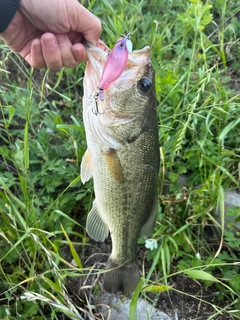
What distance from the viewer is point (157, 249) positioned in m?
2.52

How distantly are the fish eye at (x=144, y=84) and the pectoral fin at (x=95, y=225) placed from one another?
30.7 inches

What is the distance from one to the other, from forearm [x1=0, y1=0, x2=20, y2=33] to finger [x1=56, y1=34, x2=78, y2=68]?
253mm

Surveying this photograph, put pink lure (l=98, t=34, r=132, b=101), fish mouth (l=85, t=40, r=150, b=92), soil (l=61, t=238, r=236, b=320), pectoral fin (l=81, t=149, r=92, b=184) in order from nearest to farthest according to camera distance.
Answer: pink lure (l=98, t=34, r=132, b=101) < fish mouth (l=85, t=40, r=150, b=92) < pectoral fin (l=81, t=149, r=92, b=184) < soil (l=61, t=238, r=236, b=320)

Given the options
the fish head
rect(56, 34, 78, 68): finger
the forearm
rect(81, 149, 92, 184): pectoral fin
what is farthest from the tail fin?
the forearm

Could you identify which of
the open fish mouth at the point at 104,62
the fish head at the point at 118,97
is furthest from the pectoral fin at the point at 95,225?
the open fish mouth at the point at 104,62

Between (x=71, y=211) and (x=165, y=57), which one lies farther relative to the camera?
(x=165, y=57)

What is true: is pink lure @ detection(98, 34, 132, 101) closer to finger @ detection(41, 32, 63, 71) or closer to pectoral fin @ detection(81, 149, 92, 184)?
finger @ detection(41, 32, 63, 71)

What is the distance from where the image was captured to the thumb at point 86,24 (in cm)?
190

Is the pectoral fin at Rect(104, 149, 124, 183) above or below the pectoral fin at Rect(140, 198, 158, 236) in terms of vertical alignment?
above

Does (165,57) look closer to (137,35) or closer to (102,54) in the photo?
(137,35)

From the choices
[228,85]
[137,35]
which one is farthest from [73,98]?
[228,85]

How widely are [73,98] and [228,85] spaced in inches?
54.4

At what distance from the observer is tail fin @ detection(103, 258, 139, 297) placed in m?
2.25

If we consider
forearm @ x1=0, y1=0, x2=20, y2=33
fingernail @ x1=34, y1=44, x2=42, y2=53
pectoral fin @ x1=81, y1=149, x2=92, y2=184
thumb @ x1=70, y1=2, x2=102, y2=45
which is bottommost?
pectoral fin @ x1=81, y1=149, x2=92, y2=184
